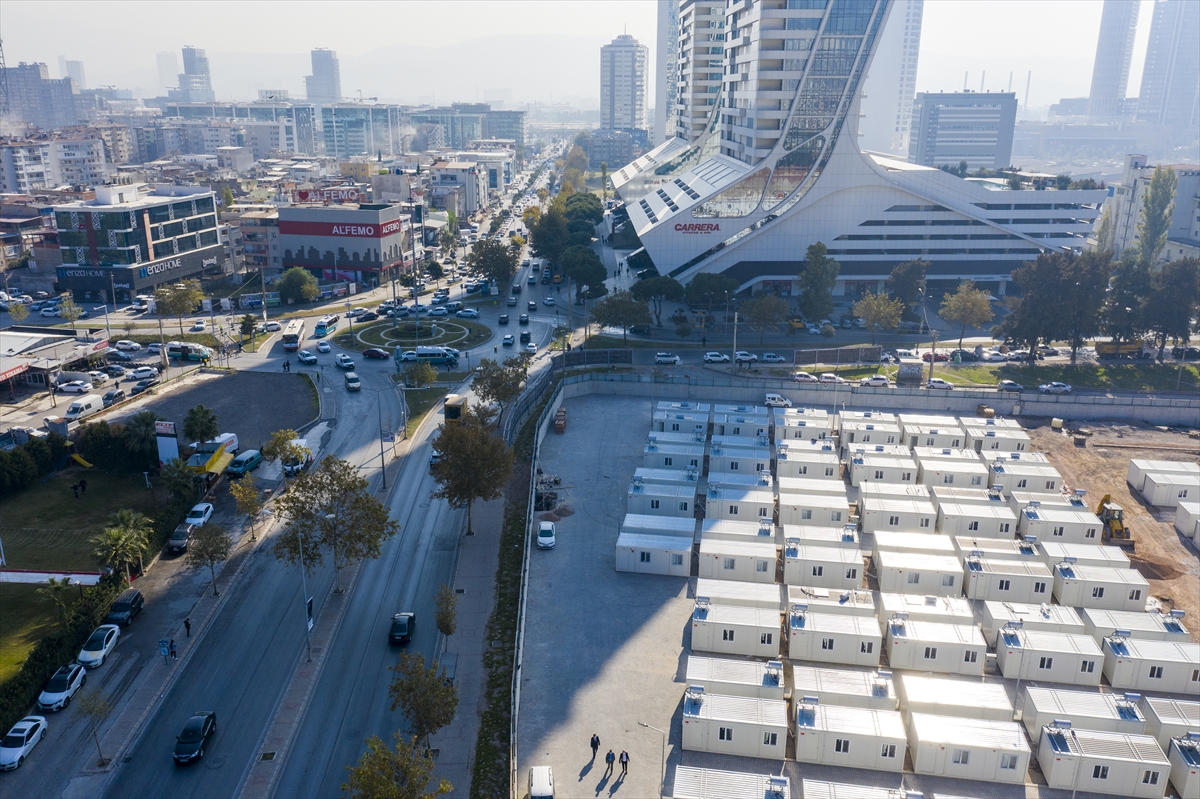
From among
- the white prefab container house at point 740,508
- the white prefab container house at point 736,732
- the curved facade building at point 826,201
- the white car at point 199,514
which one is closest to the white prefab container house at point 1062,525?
the white prefab container house at point 740,508

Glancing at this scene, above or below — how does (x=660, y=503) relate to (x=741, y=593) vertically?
above

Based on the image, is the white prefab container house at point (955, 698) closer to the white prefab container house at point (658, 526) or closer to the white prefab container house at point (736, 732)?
the white prefab container house at point (736, 732)

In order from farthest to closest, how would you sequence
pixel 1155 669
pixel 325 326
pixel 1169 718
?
pixel 325 326 → pixel 1155 669 → pixel 1169 718

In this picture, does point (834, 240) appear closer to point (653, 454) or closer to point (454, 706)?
point (653, 454)

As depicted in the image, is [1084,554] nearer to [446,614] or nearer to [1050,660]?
[1050,660]

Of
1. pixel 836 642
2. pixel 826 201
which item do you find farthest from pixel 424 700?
pixel 826 201
